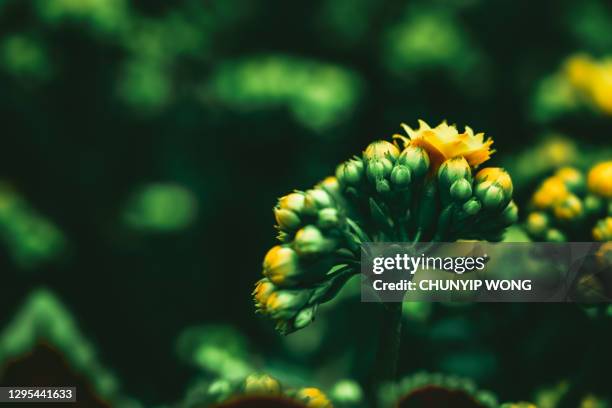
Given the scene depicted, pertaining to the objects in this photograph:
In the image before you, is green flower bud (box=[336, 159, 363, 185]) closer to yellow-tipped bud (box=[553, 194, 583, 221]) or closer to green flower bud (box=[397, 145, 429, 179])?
green flower bud (box=[397, 145, 429, 179])

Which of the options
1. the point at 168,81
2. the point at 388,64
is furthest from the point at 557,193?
the point at 168,81

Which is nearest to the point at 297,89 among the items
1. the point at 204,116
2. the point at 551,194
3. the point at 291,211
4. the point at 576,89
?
the point at 204,116

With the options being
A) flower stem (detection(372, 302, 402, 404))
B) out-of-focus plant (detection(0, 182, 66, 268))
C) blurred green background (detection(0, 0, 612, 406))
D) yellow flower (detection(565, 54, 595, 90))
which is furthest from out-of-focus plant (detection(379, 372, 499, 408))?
out-of-focus plant (detection(0, 182, 66, 268))

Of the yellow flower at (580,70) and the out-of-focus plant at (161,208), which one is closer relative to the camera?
the yellow flower at (580,70)

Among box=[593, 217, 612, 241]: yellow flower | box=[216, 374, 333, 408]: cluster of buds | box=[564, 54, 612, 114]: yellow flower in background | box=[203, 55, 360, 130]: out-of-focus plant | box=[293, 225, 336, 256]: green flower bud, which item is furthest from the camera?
box=[203, 55, 360, 130]: out-of-focus plant

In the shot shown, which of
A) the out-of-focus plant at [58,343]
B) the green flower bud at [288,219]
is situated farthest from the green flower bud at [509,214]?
the out-of-focus plant at [58,343]

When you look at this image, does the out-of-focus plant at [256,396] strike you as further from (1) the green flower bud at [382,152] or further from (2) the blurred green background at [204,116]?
(2) the blurred green background at [204,116]

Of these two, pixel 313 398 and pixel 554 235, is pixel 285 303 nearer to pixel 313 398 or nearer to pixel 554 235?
pixel 313 398
